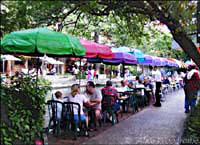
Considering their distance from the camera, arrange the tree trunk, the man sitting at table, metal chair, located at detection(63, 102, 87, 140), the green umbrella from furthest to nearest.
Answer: the man sitting at table < metal chair, located at detection(63, 102, 87, 140) < the green umbrella < the tree trunk

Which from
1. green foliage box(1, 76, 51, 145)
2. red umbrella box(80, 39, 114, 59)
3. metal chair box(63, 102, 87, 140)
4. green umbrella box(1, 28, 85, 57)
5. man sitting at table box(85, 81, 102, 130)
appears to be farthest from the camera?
man sitting at table box(85, 81, 102, 130)

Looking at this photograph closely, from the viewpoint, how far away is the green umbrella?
580cm

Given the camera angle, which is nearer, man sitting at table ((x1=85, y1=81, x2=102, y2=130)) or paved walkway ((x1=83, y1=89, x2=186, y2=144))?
paved walkway ((x1=83, y1=89, x2=186, y2=144))

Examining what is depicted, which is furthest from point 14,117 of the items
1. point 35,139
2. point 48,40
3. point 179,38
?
point 179,38

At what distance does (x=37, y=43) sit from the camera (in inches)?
234

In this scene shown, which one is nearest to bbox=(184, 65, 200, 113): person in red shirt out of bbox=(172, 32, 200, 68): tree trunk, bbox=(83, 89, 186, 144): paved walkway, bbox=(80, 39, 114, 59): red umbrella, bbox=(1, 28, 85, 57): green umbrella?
bbox=(83, 89, 186, 144): paved walkway

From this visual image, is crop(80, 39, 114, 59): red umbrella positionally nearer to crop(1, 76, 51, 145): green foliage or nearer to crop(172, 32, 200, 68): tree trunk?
crop(172, 32, 200, 68): tree trunk

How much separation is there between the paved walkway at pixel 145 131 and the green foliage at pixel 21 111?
110 inches

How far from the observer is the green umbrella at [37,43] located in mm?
5797

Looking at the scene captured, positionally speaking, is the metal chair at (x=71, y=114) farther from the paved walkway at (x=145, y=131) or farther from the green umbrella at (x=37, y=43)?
the green umbrella at (x=37, y=43)

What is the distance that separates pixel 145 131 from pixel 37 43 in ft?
12.9

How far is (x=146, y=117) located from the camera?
10.5 meters

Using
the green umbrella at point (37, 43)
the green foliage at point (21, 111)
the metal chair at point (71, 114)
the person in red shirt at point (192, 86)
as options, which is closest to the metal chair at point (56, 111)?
the metal chair at point (71, 114)

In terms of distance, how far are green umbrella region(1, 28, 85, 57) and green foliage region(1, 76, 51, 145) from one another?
3.93ft
